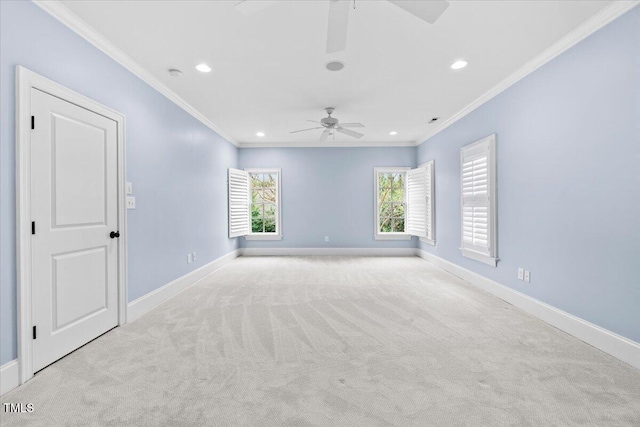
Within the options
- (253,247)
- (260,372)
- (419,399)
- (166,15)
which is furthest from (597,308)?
(253,247)

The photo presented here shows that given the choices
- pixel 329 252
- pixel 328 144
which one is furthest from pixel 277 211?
pixel 328 144

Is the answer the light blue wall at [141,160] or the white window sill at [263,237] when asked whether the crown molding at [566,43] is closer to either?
the light blue wall at [141,160]

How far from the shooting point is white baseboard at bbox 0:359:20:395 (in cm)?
178

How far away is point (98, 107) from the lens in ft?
8.45

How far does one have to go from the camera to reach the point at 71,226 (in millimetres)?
2312

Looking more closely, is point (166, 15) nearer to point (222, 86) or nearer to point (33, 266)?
point (222, 86)

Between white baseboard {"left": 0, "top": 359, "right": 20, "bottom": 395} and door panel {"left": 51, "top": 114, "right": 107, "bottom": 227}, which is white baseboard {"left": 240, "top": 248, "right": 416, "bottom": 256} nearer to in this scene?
door panel {"left": 51, "top": 114, "right": 107, "bottom": 227}

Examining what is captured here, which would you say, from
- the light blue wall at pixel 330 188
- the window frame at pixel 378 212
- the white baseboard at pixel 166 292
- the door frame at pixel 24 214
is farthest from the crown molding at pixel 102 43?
the window frame at pixel 378 212

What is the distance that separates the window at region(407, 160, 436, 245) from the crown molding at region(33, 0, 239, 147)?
4673 mm

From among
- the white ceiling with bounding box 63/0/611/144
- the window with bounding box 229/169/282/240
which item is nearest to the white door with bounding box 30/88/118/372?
the white ceiling with bounding box 63/0/611/144

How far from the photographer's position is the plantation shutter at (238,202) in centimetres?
613

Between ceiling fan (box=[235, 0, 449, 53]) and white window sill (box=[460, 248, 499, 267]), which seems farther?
white window sill (box=[460, 248, 499, 267])

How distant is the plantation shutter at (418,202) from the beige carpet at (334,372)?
2911 millimetres

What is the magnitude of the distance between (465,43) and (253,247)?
5.70m
